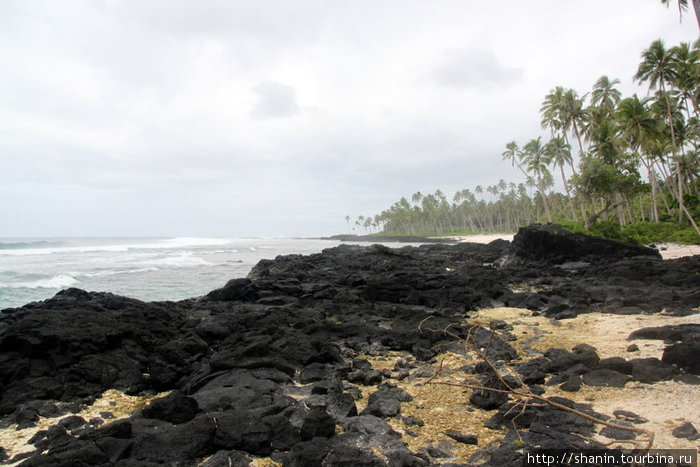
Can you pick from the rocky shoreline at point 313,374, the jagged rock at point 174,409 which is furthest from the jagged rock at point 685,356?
the jagged rock at point 174,409

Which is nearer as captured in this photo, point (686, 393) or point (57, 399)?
point (686, 393)

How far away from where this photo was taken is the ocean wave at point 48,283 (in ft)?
69.8

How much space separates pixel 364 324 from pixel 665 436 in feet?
22.8

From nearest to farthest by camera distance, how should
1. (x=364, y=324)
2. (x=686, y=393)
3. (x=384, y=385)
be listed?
(x=686, y=393) → (x=384, y=385) → (x=364, y=324)

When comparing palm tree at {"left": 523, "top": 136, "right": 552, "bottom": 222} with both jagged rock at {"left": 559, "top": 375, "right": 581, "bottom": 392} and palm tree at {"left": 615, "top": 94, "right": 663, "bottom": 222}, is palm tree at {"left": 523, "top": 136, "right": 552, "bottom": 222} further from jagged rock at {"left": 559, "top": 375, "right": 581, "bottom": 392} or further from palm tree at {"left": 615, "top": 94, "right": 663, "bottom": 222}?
jagged rock at {"left": 559, "top": 375, "right": 581, "bottom": 392}

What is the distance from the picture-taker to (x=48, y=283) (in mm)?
22734

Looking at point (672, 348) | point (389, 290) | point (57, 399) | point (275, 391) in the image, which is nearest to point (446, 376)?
point (275, 391)

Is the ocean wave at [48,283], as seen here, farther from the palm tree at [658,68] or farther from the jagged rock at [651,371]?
the palm tree at [658,68]

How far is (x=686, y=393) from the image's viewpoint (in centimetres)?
475

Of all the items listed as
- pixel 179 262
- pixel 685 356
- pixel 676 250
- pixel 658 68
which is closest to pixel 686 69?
pixel 658 68

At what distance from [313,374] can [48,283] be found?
23848 millimetres

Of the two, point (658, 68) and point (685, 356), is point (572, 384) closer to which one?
point (685, 356)

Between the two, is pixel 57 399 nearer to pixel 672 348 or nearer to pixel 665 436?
pixel 665 436

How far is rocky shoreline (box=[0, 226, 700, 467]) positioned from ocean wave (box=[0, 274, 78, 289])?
11.1m
